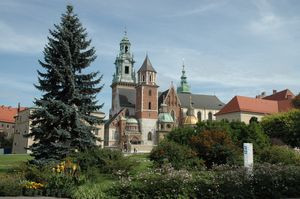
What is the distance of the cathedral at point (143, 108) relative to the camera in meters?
80.1

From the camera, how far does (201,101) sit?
10175 cm

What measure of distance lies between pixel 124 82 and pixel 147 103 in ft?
48.6

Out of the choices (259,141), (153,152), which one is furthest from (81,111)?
(259,141)

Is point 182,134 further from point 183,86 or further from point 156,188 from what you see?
point 183,86

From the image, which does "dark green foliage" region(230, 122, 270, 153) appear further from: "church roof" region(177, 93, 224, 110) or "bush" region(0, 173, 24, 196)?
"church roof" region(177, 93, 224, 110)

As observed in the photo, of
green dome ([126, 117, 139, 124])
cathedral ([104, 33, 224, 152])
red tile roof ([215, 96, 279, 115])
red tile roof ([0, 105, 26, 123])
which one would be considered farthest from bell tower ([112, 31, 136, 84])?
red tile roof ([215, 96, 279, 115])

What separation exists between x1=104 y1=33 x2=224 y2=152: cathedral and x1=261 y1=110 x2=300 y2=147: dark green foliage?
88.6ft

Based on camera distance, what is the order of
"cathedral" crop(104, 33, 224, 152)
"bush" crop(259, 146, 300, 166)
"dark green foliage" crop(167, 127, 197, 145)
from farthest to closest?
1. "cathedral" crop(104, 33, 224, 152)
2. "dark green foliage" crop(167, 127, 197, 145)
3. "bush" crop(259, 146, 300, 166)

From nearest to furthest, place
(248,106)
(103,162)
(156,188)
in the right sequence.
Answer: (156,188) < (103,162) < (248,106)

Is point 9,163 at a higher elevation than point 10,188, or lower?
higher

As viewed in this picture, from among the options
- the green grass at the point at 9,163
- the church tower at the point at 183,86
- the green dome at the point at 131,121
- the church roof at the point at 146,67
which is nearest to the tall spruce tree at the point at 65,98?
the green grass at the point at 9,163

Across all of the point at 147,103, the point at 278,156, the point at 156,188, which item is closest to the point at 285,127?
the point at 278,156

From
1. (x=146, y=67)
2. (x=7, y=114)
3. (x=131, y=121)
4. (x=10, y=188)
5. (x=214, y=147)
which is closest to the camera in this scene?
(x=10, y=188)

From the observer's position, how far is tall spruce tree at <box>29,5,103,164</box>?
1997 centimetres
